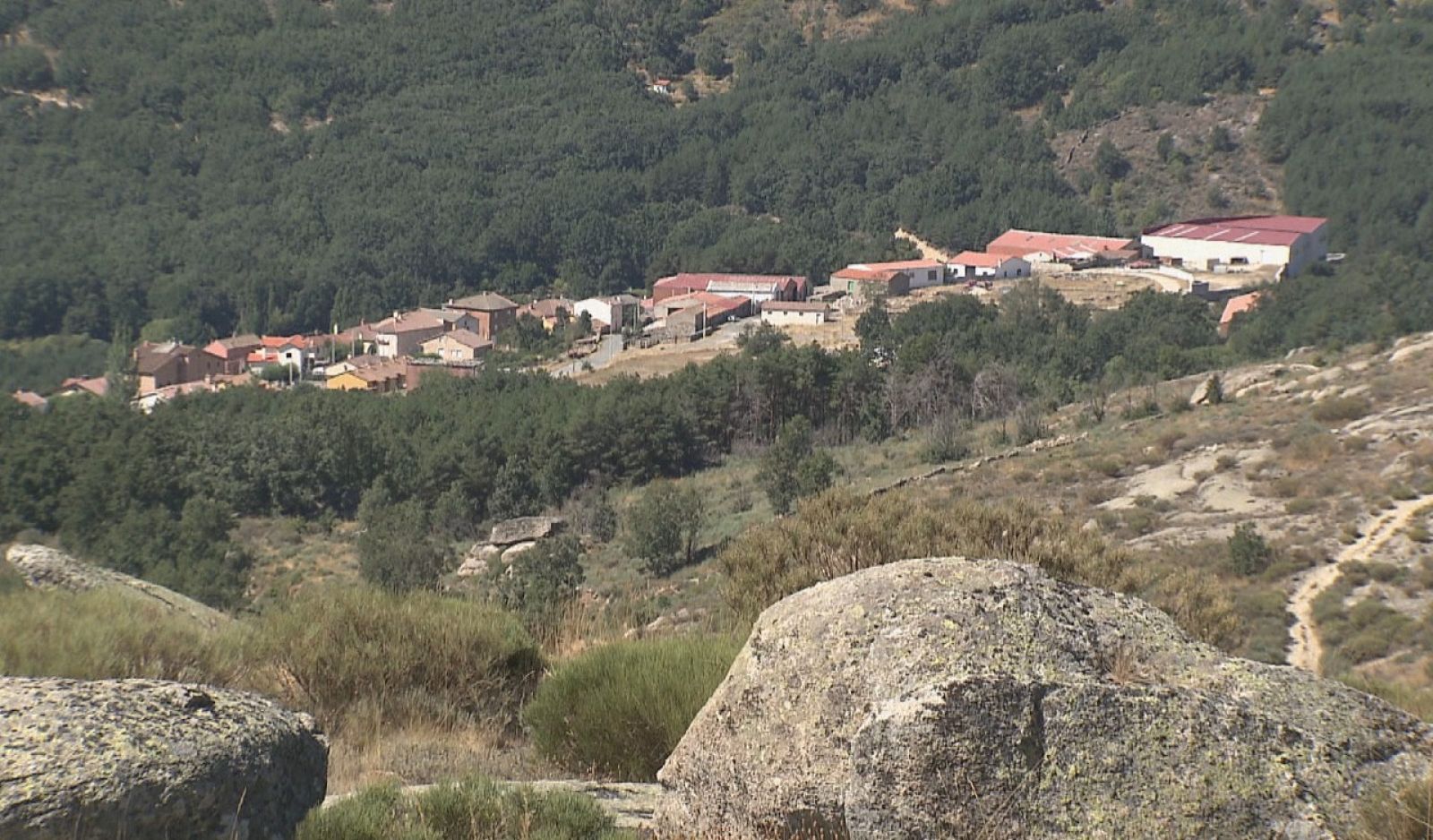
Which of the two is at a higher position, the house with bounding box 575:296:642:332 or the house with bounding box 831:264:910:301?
the house with bounding box 831:264:910:301

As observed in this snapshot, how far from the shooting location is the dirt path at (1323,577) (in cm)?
1202

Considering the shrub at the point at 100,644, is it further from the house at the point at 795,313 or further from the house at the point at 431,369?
the house at the point at 795,313

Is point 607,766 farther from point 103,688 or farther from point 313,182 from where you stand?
point 313,182

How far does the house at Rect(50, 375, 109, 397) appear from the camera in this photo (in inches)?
1956

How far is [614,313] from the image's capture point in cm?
5706

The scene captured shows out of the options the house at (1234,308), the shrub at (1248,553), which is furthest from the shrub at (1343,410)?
the house at (1234,308)

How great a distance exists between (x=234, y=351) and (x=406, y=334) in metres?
6.54

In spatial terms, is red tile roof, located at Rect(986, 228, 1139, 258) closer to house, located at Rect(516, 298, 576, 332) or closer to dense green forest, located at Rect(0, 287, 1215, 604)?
house, located at Rect(516, 298, 576, 332)

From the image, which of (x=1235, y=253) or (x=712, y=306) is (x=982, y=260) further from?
(x=712, y=306)

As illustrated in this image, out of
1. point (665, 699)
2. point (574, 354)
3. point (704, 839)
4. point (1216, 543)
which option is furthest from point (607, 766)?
point (574, 354)

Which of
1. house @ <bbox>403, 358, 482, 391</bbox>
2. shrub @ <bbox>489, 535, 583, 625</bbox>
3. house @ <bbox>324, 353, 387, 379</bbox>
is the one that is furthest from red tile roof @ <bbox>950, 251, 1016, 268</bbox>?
shrub @ <bbox>489, 535, 583, 625</bbox>

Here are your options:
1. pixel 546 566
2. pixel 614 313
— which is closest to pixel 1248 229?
pixel 614 313

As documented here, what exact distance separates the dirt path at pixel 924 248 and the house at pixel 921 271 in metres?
5.60

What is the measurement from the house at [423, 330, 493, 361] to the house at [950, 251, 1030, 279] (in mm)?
18985
